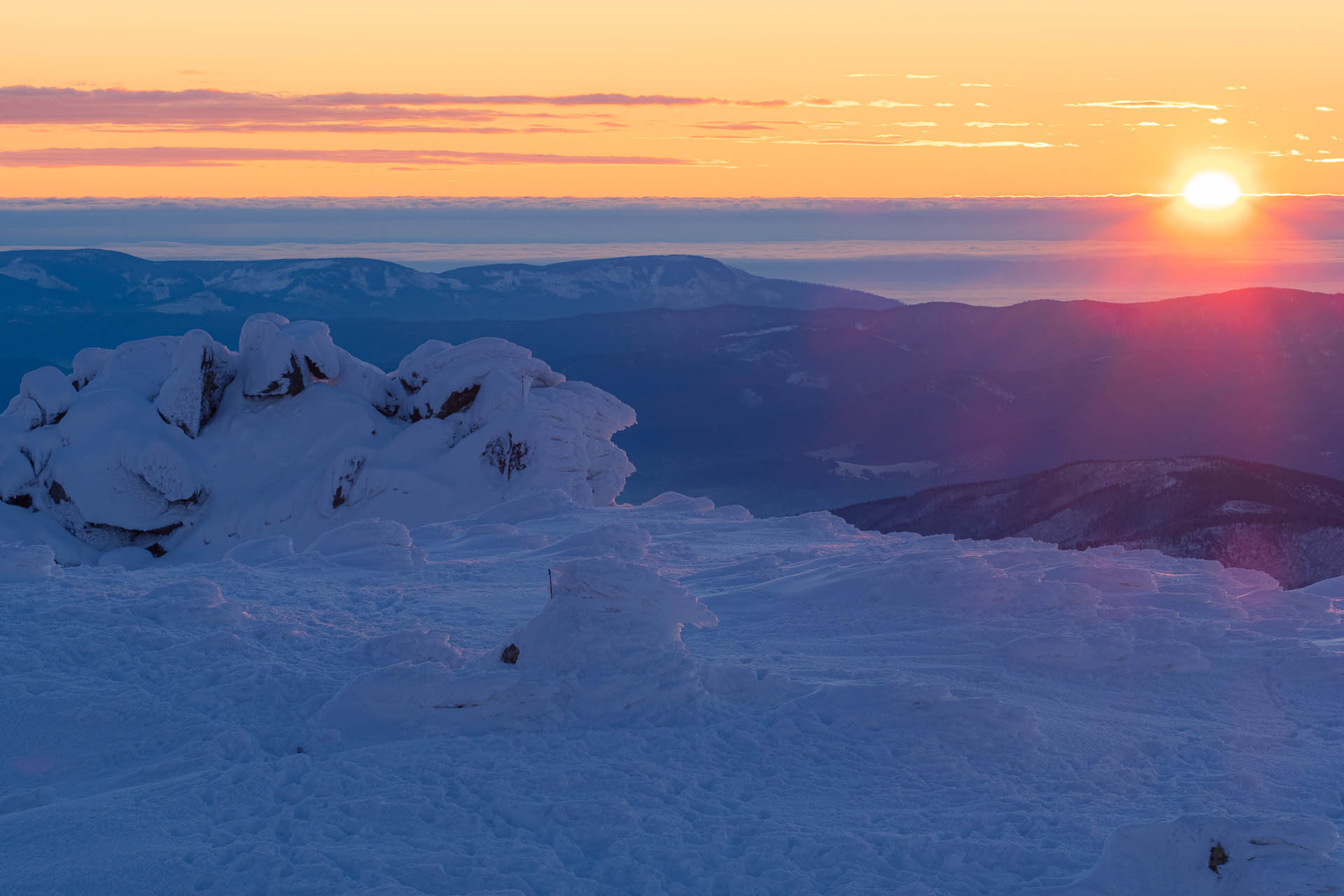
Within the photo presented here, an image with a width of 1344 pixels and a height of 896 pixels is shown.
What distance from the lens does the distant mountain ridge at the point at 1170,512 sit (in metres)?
21.7

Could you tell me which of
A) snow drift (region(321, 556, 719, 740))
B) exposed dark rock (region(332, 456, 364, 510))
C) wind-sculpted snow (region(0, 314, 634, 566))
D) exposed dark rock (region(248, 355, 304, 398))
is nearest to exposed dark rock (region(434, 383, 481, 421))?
wind-sculpted snow (region(0, 314, 634, 566))

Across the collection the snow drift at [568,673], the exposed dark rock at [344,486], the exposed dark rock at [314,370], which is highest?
the exposed dark rock at [314,370]

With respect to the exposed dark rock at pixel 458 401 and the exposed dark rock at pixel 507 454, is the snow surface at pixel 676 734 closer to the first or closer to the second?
the exposed dark rock at pixel 507 454

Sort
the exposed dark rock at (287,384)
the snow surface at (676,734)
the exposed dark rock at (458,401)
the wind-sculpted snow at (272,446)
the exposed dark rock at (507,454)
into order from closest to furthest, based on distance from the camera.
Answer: the snow surface at (676,734), the exposed dark rock at (507,454), the wind-sculpted snow at (272,446), the exposed dark rock at (458,401), the exposed dark rock at (287,384)

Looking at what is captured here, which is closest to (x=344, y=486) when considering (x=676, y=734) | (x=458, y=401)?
(x=458, y=401)

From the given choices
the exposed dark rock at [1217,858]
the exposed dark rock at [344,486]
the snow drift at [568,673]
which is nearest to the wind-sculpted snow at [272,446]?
the exposed dark rock at [344,486]

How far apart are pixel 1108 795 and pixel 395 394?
2670 centimetres

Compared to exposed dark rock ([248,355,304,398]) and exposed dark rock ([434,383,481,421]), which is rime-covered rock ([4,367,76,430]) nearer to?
exposed dark rock ([248,355,304,398])

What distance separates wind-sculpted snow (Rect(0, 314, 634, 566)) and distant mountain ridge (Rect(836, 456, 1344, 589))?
10.6 meters

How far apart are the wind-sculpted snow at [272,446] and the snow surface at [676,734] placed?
14696 millimetres

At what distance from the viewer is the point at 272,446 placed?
3030cm

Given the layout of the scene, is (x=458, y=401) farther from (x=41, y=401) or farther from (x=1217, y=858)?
(x=1217, y=858)

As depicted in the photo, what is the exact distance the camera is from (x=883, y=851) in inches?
273

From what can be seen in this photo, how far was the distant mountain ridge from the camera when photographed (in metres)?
21.7
